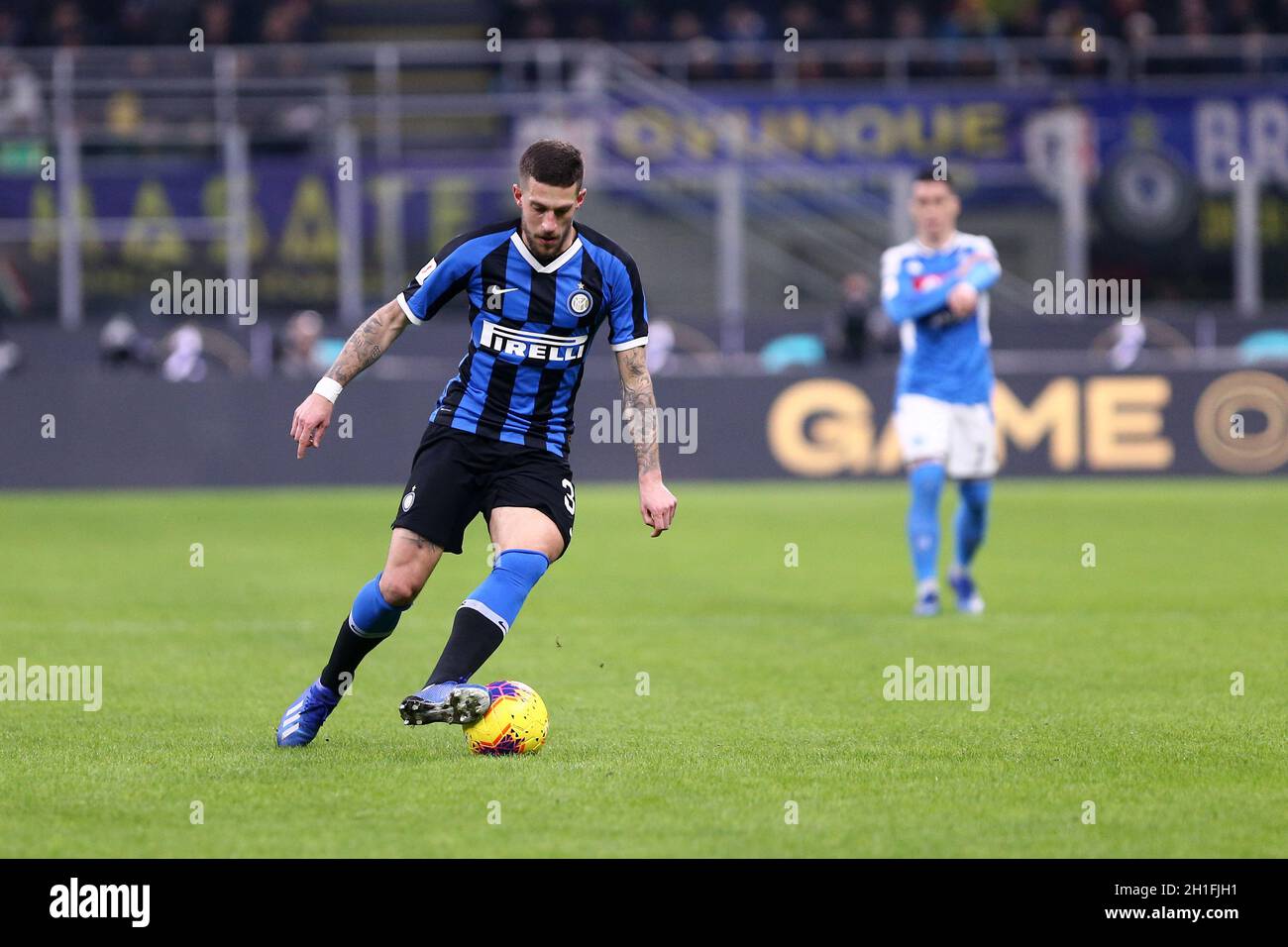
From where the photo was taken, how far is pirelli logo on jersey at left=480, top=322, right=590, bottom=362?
21.1 ft

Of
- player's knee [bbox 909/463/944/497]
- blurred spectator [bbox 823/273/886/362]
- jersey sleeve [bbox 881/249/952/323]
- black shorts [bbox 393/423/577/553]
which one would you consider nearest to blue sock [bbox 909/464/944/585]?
player's knee [bbox 909/463/944/497]

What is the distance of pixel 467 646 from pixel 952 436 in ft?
16.1

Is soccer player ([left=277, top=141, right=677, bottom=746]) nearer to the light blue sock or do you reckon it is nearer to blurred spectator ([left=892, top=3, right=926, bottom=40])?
the light blue sock

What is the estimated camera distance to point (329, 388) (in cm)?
619

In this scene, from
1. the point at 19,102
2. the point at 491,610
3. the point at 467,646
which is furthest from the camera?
the point at 19,102

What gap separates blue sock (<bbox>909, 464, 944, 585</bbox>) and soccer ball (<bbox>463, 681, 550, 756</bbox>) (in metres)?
4.36

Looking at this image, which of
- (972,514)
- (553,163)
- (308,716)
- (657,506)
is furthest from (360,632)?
(972,514)

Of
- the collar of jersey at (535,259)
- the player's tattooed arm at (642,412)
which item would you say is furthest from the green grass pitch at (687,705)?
the collar of jersey at (535,259)

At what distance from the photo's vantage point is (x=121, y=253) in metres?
24.4

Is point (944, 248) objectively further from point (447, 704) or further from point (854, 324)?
point (854, 324)

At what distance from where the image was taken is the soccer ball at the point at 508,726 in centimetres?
622

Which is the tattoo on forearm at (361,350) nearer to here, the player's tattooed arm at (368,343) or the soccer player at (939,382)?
the player's tattooed arm at (368,343)

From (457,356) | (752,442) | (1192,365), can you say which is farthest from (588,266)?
(457,356)

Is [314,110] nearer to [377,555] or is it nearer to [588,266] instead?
[377,555]
